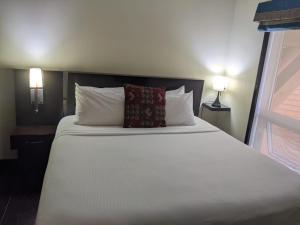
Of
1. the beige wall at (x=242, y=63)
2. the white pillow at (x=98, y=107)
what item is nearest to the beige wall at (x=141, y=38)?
the beige wall at (x=242, y=63)

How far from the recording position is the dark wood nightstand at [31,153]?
225cm

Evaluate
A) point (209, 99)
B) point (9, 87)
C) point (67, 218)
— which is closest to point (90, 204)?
point (67, 218)

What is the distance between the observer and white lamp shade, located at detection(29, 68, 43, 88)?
7.79 ft

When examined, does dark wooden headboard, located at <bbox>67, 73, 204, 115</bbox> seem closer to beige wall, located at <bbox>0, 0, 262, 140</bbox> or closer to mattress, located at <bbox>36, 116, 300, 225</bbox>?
beige wall, located at <bbox>0, 0, 262, 140</bbox>

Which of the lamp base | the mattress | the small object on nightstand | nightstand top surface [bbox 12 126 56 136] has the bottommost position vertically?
nightstand top surface [bbox 12 126 56 136]

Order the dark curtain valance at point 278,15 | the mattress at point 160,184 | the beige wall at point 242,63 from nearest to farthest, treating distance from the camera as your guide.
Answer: the mattress at point 160,184, the dark curtain valance at point 278,15, the beige wall at point 242,63

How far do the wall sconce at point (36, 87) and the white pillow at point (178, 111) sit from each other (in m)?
1.26

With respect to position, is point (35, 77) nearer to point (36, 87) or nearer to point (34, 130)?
point (36, 87)

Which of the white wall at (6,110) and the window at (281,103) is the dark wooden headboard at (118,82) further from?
the window at (281,103)

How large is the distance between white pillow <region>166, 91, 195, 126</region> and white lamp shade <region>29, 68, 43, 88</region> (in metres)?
1.26

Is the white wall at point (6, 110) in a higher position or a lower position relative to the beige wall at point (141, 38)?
lower

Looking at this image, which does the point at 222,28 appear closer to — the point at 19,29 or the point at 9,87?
the point at 19,29

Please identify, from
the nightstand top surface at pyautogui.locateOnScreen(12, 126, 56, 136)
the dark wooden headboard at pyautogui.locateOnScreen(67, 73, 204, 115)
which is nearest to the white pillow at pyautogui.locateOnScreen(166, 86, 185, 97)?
the dark wooden headboard at pyautogui.locateOnScreen(67, 73, 204, 115)

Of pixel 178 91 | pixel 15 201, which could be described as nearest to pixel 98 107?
pixel 178 91
